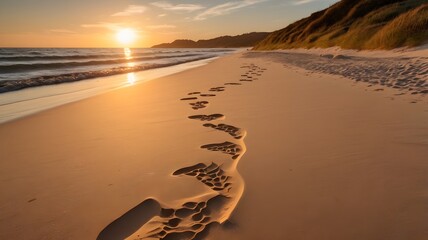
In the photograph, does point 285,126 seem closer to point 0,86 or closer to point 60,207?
point 60,207

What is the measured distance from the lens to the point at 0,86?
9.38m

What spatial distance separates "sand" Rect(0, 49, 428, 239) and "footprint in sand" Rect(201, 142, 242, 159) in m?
0.01

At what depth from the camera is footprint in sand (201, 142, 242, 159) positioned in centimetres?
281

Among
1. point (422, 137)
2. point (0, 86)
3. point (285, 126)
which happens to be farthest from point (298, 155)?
point (0, 86)

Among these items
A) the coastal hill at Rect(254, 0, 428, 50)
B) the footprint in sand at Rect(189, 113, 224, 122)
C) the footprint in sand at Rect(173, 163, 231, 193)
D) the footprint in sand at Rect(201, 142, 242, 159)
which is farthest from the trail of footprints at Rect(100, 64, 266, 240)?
the coastal hill at Rect(254, 0, 428, 50)

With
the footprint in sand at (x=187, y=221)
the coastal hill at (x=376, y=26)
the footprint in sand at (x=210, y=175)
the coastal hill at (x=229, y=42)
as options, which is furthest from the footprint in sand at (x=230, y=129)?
the coastal hill at (x=229, y=42)

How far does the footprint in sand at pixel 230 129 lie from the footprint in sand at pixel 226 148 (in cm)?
28

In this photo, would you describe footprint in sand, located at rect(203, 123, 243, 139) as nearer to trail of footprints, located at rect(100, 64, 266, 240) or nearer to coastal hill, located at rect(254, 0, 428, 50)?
trail of footprints, located at rect(100, 64, 266, 240)

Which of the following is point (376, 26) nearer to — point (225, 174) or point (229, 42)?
point (225, 174)

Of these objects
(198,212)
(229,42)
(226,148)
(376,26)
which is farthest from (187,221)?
(229,42)

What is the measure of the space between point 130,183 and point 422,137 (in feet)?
9.50

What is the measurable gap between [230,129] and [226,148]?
0.68 m

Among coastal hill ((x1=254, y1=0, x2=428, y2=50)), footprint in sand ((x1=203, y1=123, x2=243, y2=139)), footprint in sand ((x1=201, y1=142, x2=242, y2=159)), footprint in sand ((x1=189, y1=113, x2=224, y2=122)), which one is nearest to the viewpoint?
footprint in sand ((x1=201, y1=142, x2=242, y2=159))

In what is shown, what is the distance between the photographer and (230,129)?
3.58 metres
